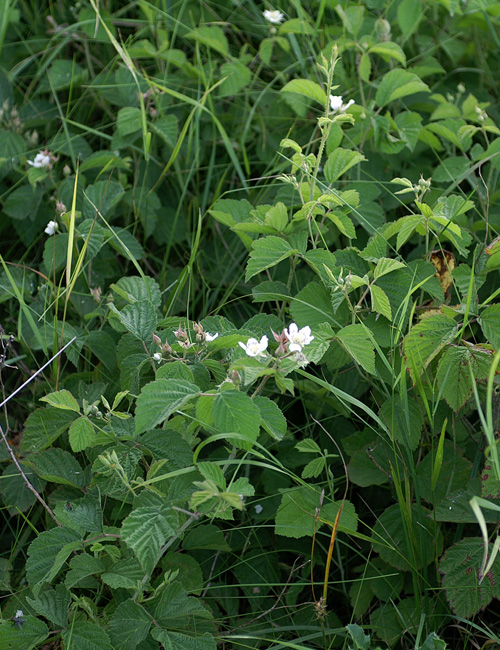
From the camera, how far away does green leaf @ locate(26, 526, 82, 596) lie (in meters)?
1.34


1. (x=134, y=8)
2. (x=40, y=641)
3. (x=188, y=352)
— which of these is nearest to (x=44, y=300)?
(x=188, y=352)

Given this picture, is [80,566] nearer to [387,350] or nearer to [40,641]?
[40,641]

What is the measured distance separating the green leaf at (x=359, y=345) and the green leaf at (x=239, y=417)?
1.03ft

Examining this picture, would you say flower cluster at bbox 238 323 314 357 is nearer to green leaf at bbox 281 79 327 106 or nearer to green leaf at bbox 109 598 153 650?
green leaf at bbox 109 598 153 650

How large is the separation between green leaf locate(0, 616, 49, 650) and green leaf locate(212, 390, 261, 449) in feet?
1.94

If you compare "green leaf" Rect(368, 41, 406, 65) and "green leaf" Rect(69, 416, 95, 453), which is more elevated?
"green leaf" Rect(368, 41, 406, 65)

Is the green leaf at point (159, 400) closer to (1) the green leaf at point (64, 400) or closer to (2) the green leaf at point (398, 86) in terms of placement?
(1) the green leaf at point (64, 400)

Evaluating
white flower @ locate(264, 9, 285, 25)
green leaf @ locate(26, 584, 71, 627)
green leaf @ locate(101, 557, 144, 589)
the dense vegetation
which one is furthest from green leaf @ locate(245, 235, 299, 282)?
white flower @ locate(264, 9, 285, 25)

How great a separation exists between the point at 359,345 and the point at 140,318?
514 millimetres

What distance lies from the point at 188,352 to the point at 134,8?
1974 millimetres

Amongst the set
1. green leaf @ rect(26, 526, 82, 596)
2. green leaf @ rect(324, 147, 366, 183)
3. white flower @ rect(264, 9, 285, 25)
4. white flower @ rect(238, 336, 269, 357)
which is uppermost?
white flower @ rect(264, 9, 285, 25)

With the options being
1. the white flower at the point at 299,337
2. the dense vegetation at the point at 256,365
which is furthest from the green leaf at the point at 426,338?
the white flower at the point at 299,337

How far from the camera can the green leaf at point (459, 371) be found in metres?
1.37

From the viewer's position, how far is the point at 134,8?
2.78 metres
